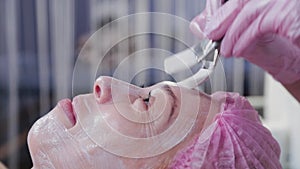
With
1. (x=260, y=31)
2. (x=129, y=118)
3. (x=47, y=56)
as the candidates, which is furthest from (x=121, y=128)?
(x=47, y=56)

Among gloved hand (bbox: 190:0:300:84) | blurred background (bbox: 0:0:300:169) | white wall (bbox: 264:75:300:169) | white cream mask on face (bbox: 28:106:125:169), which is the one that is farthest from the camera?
blurred background (bbox: 0:0:300:169)

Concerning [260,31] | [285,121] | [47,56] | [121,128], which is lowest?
[285,121]

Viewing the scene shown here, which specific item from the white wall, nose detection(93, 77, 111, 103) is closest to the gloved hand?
nose detection(93, 77, 111, 103)

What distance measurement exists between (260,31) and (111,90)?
1.06 feet

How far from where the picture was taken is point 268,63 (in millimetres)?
1055

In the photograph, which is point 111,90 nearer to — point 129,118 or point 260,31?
point 129,118

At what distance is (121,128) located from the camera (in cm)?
96

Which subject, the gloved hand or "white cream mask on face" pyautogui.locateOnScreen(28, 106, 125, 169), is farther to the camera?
"white cream mask on face" pyautogui.locateOnScreen(28, 106, 125, 169)

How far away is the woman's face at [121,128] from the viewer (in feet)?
3.13

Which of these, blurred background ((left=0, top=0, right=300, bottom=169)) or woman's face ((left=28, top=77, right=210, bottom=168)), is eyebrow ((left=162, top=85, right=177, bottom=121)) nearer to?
woman's face ((left=28, top=77, right=210, bottom=168))

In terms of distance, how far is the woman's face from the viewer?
A: 955mm

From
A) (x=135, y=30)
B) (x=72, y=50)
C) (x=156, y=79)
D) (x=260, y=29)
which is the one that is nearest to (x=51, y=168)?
(x=156, y=79)

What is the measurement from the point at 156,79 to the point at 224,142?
0.23m

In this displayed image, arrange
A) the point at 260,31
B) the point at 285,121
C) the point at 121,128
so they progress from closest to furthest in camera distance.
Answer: the point at 260,31, the point at 121,128, the point at 285,121
